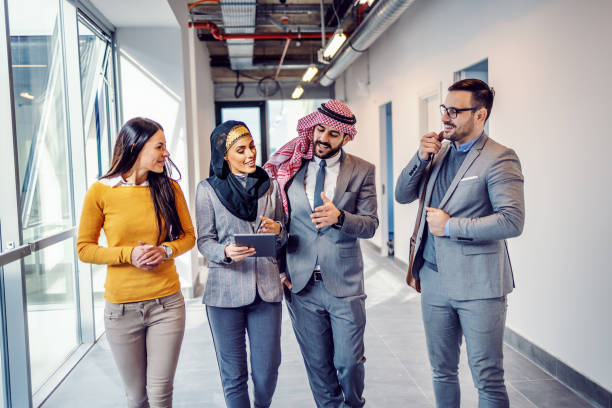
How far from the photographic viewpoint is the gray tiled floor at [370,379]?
2.82m

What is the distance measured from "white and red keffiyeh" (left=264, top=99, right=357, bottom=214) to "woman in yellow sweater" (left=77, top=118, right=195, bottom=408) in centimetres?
53

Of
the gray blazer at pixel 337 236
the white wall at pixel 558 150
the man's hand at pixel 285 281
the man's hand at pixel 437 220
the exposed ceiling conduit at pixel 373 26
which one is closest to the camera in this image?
the man's hand at pixel 437 220

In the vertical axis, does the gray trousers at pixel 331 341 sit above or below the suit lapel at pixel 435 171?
below

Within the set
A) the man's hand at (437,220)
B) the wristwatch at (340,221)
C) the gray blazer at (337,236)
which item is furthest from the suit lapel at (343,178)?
the man's hand at (437,220)

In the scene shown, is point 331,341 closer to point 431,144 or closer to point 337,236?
point 337,236

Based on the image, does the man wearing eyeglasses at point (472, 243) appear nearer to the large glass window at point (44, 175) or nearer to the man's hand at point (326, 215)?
the man's hand at point (326, 215)

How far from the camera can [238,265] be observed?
2.05 meters

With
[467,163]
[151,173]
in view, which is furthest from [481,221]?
[151,173]

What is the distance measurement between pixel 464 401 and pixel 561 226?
1.22 metres

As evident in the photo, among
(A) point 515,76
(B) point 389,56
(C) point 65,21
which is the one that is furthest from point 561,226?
(B) point 389,56

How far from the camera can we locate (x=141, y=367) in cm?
195

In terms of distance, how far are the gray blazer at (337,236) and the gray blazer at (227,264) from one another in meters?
0.16

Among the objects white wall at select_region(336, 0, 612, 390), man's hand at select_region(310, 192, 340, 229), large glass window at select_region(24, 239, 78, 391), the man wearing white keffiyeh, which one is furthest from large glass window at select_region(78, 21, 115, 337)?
white wall at select_region(336, 0, 612, 390)

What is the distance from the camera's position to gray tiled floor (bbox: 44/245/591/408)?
282cm
